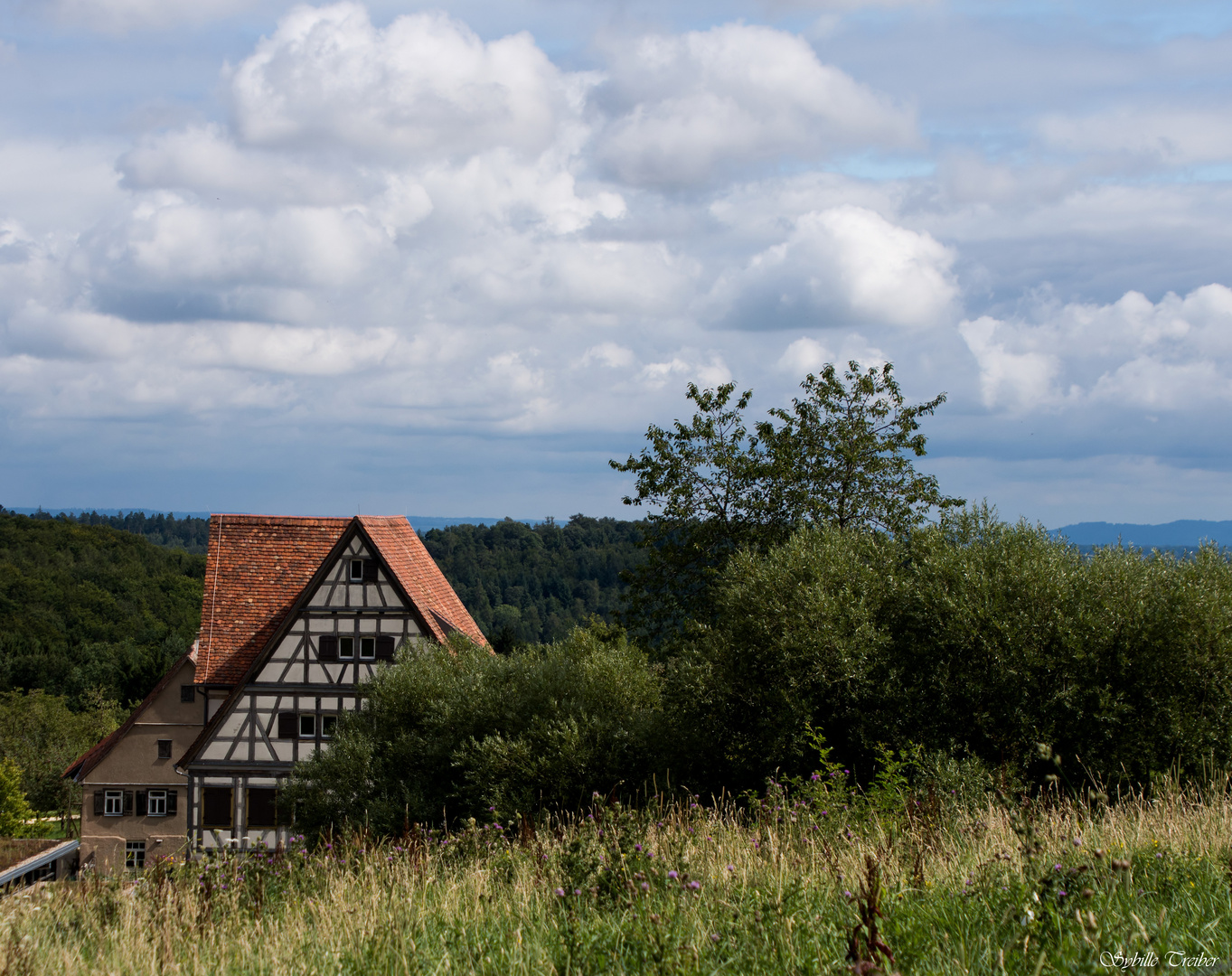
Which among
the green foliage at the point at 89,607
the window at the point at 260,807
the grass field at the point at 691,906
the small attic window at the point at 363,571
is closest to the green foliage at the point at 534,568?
the green foliage at the point at 89,607

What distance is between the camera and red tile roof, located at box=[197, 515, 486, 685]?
29.2 metres

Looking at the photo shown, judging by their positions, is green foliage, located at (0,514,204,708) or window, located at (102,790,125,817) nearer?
window, located at (102,790,125,817)

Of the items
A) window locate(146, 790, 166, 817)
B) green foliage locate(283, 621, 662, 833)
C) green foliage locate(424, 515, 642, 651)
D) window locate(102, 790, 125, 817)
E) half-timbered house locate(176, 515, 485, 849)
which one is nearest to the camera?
green foliage locate(283, 621, 662, 833)

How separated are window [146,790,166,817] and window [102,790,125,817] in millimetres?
938

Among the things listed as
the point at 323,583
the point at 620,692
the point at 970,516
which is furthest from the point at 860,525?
the point at 323,583

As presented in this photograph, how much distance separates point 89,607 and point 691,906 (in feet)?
394

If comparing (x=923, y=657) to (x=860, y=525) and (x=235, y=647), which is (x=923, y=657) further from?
(x=235, y=647)

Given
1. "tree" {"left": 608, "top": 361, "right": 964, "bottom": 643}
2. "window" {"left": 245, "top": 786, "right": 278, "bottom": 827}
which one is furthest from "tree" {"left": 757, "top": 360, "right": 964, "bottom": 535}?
"window" {"left": 245, "top": 786, "right": 278, "bottom": 827}

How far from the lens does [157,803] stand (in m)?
35.7

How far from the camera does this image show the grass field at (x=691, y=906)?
4445 millimetres

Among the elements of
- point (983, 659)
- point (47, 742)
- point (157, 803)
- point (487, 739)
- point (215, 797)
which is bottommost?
point (47, 742)

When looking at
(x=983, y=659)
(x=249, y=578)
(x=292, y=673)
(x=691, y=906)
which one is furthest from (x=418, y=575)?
(x=691, y=906)

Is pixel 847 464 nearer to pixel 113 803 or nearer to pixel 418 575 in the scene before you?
pixel 418 575

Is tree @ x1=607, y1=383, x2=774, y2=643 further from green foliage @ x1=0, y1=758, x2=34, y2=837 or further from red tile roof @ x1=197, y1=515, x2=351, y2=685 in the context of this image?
green foliage @ x1=0, y1=758, x2=34, y2=837
